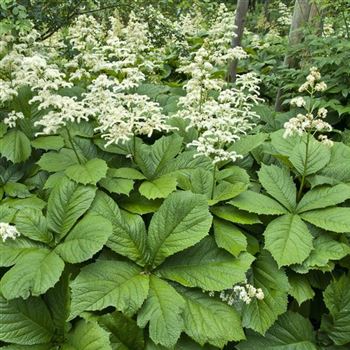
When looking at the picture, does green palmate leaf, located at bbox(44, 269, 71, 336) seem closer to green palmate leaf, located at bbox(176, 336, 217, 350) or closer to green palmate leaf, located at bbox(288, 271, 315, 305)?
green palmate leaf, located at bbox(176, 336, 217, 350)

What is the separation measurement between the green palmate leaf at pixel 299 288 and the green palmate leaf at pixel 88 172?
125 cm

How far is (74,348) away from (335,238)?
159cm

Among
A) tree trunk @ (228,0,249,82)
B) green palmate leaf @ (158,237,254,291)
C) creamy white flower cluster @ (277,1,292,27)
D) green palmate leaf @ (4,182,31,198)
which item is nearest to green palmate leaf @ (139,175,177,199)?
green palmate leaf @ (158,237,254,291)

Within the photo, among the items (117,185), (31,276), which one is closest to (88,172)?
(117,185)

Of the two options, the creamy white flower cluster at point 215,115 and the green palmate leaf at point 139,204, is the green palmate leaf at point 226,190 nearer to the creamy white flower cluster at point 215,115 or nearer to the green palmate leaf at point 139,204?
the creamy white flower cluster at point 215,115

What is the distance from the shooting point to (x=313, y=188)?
104 inches

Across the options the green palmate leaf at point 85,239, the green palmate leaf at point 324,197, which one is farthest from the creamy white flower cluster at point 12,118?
the green palmate leaf at point 324,197

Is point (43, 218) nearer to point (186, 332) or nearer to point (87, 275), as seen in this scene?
point (87, 275)

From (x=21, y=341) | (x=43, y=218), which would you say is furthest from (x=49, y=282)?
(x=43, y=218)

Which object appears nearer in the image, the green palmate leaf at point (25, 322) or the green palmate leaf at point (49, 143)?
the green palmate leaf at point (25, 322)

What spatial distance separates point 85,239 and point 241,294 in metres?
0.86

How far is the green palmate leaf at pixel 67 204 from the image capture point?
Result: 7.52 ft

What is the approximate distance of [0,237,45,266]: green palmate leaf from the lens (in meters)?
2.11

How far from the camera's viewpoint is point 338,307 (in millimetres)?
2281
